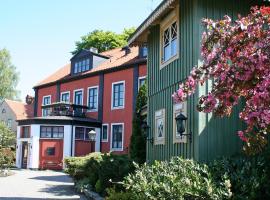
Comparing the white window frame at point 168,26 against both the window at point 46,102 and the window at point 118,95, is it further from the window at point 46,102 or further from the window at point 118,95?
the window at point 46,102

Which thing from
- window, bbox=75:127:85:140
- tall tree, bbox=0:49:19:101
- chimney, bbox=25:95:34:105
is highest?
tall tree, bbox=0:49:19:101

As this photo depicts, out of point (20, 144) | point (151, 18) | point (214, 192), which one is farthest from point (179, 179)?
point (20, 144)

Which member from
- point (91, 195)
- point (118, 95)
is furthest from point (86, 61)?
point (91, 195)

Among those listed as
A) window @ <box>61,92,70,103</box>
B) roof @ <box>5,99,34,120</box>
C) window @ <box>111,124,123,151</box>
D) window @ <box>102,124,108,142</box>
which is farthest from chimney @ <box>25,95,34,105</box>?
window @ <box>111,124,123,151</box>

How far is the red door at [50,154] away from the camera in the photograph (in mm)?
31569

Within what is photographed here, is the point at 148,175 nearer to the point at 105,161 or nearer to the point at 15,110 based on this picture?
the point at 105,161

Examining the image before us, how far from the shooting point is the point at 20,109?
5316cm

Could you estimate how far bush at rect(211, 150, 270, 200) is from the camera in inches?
274

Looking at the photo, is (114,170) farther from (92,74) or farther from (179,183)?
(92,74)

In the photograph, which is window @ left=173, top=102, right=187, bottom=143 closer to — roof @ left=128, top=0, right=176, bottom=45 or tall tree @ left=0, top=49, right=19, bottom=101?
roof @ left=128, top=0, right=176, bottom=45

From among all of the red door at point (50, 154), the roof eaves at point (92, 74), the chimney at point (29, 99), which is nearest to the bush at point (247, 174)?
the roof eaves at point (92, 74)

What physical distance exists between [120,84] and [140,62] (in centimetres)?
287

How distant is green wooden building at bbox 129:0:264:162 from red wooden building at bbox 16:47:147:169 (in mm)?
14823

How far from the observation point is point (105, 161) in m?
12.5
